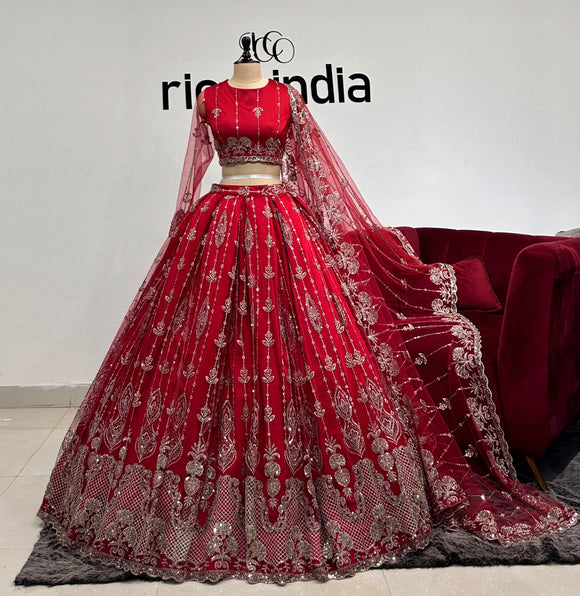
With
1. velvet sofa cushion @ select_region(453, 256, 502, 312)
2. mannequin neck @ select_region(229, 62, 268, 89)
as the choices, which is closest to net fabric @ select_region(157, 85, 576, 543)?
mannequin neck @ select_region(229, 62, 268, 89)

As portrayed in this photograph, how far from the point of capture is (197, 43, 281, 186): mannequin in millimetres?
2236

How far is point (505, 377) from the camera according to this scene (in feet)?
7.54

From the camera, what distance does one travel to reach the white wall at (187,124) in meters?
3.35

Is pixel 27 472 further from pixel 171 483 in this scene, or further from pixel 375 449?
pixel 375 449

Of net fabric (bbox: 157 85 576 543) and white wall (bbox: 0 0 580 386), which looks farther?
white wall (bbox: 0 0 580 386)

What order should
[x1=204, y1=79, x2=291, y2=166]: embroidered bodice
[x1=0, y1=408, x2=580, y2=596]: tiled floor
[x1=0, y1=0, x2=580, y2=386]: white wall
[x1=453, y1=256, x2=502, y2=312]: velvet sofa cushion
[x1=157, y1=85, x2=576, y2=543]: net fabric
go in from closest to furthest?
1. [x1=0, y1=408, x2=580, y2=596]: tiled floor
2. [x1=157, y1=85, x2=576, y2=543]: net fabric
3. [x1=204, y1=79, x2=291, y2=166]: embroidered bodice
4. [x1=453, y1=256, x2=502, y2=312]: velvet sofa cushion
5. [x1=0, y1=0, x2=580, y2=386]: white wall

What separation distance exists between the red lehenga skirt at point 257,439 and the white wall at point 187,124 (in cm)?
130

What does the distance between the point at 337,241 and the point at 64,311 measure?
183cm

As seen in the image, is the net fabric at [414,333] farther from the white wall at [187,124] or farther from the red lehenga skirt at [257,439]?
the white wall at [187,124]

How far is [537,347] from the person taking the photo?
7.41ft

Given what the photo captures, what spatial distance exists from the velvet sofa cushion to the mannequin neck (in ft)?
3.81

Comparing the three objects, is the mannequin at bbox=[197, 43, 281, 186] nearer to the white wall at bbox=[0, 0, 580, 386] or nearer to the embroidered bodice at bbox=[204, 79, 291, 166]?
the embroidered bodice at bbox=[204, 79, 291, 166]

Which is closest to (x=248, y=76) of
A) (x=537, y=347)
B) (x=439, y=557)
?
(x=537, y=347)

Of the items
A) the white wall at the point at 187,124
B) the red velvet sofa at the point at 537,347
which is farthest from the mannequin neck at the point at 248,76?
the white wall at the point at 187,124
